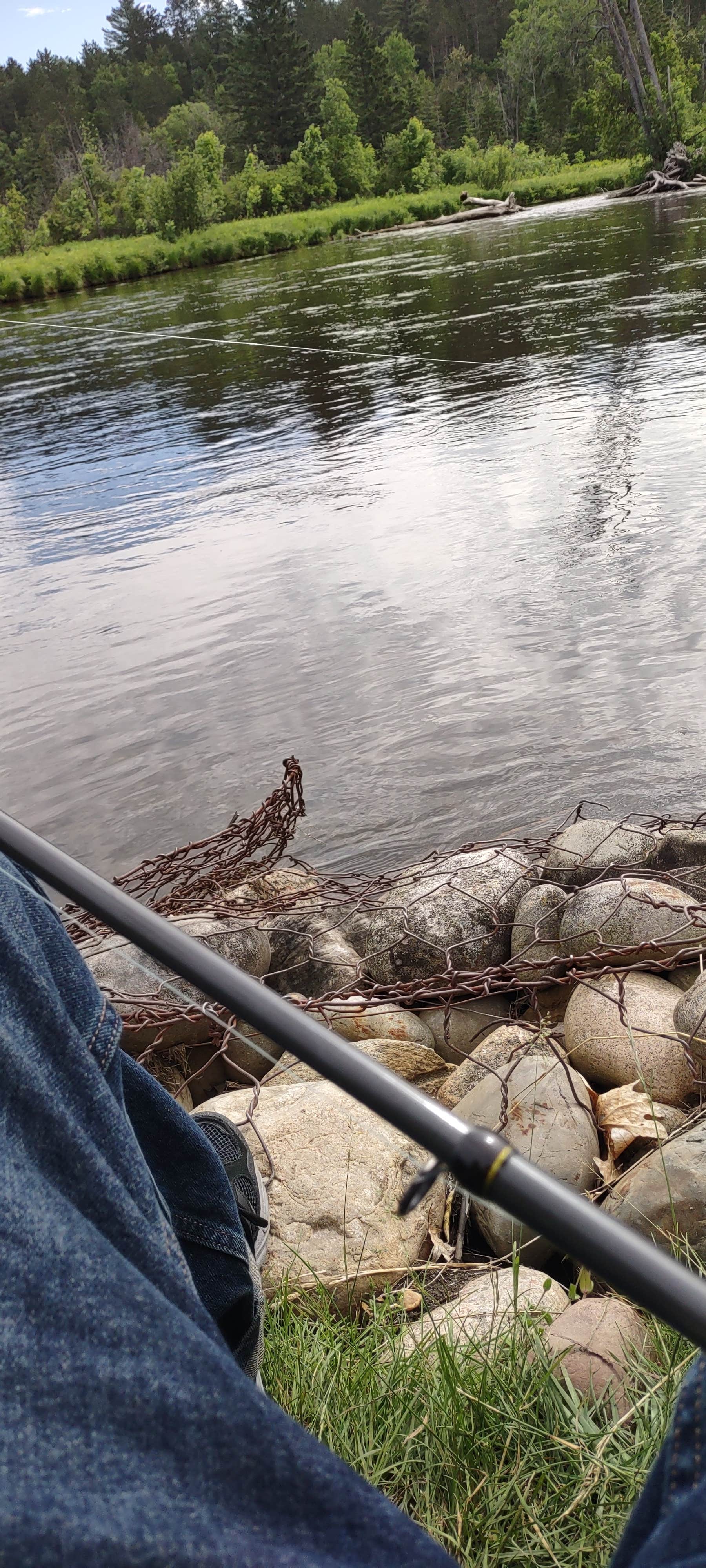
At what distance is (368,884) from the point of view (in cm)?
341

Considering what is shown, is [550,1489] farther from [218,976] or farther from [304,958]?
[304,958]

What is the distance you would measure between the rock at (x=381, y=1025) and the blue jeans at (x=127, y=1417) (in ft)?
6.14

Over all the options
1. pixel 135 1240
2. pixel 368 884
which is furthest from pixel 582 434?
pixel 135 1240

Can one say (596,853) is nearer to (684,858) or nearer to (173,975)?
(684,858)

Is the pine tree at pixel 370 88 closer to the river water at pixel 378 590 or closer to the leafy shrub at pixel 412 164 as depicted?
the leafy shrub at pixel 412 164

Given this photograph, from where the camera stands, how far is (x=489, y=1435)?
4.72 ft

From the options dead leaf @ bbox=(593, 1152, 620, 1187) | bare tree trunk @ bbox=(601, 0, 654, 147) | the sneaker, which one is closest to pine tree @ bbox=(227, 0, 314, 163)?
bare tree trunk @ bbox=(601, 0, 654, 147)

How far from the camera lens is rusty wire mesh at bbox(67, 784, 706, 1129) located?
2643 millimetres

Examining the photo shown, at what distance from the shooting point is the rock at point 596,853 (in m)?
3.12

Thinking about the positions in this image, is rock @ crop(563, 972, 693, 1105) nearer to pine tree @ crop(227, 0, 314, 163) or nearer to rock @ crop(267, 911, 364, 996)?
rock @ crop(267, 911, 364, 996)

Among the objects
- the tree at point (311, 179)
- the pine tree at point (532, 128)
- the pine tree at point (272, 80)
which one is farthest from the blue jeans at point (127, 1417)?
the pine tree at point (532, 128)

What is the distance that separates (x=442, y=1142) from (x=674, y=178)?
121 ft

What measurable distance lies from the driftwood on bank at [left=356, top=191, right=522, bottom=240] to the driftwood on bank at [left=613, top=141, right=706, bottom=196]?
5010 mm

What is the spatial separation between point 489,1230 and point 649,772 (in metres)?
2.19
